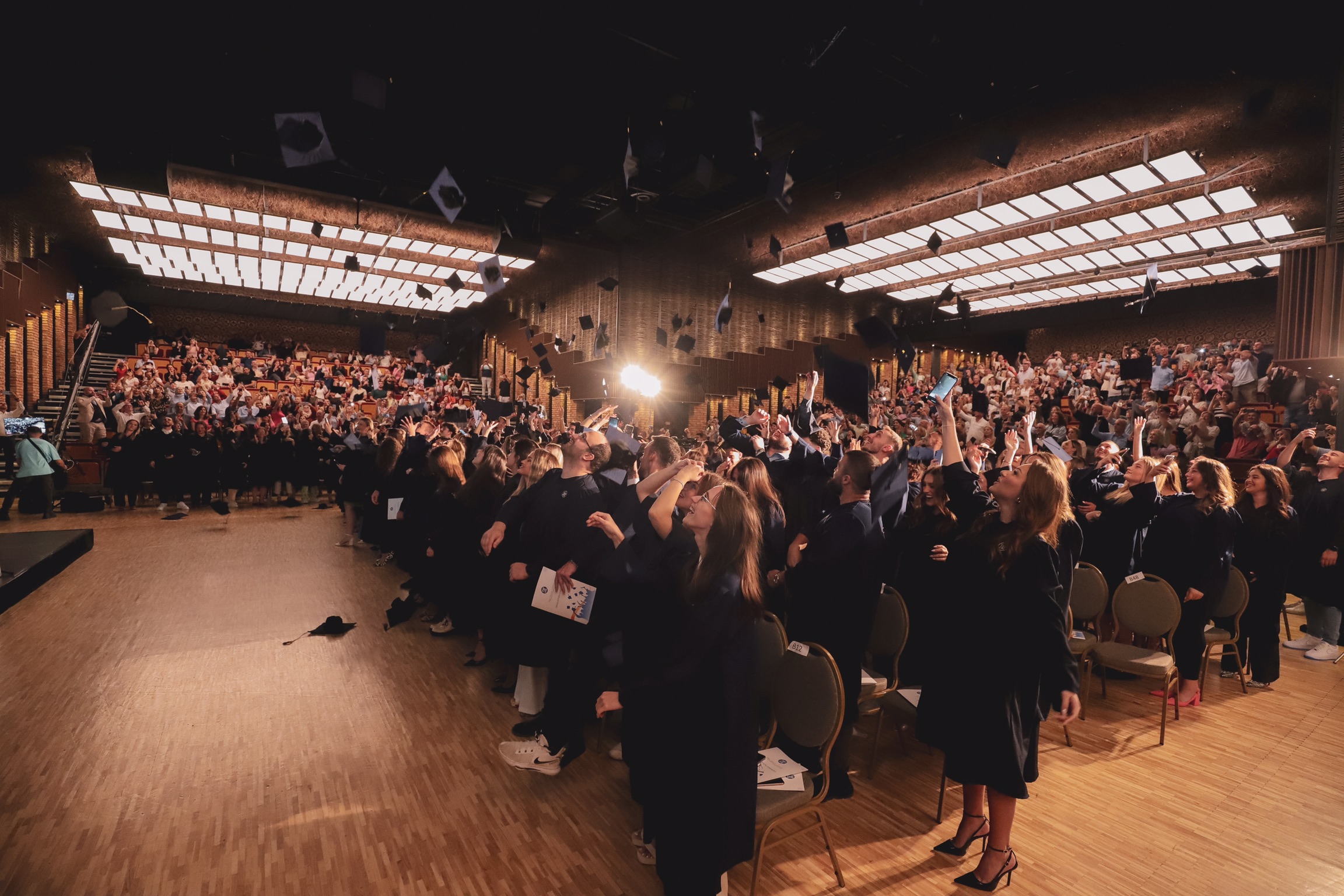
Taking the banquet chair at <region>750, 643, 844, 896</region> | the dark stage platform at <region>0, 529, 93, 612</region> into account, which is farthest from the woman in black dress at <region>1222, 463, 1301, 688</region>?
the dark stage platform at <region>0, 529, 93, 612</region>

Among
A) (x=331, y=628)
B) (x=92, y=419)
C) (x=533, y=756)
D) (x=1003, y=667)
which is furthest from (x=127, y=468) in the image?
(x=1003, y=667)

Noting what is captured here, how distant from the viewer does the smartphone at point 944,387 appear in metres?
2.87

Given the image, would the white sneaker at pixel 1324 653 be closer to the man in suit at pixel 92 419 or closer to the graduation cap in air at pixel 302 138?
the graduation cap in air at pixel 302 138

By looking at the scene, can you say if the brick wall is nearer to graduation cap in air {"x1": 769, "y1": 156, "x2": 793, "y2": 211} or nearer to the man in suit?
the man in suit

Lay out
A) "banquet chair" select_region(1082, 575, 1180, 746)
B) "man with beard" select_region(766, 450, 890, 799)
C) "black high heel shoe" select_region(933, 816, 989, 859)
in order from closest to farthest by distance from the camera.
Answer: "black high heel shoe" select_region(933, 816, 989, 859) < "man with beard" select_region(766, 450, 890, 799) < "banquet chair" select_region(1082, 575, 1180, 746)

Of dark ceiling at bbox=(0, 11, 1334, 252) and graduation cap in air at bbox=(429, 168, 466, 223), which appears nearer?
dark ceiling at bbox=(0, 11, 1334, 252)

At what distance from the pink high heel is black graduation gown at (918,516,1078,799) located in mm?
2391

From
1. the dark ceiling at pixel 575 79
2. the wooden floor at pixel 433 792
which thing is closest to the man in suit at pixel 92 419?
the dark ceiling at pixel 575 79

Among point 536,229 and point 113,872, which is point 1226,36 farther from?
point 536,229

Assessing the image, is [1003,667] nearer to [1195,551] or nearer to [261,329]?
[1195,551]

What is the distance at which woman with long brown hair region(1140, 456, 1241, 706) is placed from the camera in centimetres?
364

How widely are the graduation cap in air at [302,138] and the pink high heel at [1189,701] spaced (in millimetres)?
8085

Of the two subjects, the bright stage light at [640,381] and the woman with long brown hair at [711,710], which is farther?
the bright stage light at [640,381]

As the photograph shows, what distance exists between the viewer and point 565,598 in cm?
288
